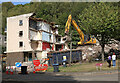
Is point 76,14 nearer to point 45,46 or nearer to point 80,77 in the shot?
point 45,46

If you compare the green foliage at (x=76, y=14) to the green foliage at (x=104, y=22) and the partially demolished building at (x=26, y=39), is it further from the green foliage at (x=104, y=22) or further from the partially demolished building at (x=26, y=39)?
the partially demolished building at (x=26, y=39)

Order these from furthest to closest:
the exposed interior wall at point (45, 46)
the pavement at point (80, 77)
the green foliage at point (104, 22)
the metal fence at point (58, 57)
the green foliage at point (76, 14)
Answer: the exposed interior wall at point (45, 46) → the metal fence at point (58, 57) → the green foliage at point (76, 14) → the green foliage at point (104, 22) → the pavement at point (80, 77)

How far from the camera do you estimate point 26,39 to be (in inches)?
1751

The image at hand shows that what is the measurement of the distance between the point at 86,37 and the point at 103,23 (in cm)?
1317

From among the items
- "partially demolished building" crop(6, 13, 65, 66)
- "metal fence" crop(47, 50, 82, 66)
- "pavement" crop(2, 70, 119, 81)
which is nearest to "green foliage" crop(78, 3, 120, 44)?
"metal fence" crop(47, 50, 82, 66)

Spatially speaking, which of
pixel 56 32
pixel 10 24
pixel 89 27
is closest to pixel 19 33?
pixel 10 24

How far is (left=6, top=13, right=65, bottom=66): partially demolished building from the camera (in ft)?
144

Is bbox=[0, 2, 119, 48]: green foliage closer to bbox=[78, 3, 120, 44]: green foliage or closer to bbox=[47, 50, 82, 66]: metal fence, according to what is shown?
bbox=[78, 3, 120, 44]: green foliage

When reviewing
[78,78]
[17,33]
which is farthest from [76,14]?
[78,78]

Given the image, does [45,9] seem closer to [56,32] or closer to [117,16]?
[56,32]

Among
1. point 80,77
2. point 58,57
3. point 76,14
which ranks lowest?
point 80,77

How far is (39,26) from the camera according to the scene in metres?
48.0

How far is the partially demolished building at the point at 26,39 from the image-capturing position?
44.0 metres

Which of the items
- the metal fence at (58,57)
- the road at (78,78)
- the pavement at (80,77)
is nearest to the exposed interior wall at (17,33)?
the metal fence at (58,57)
